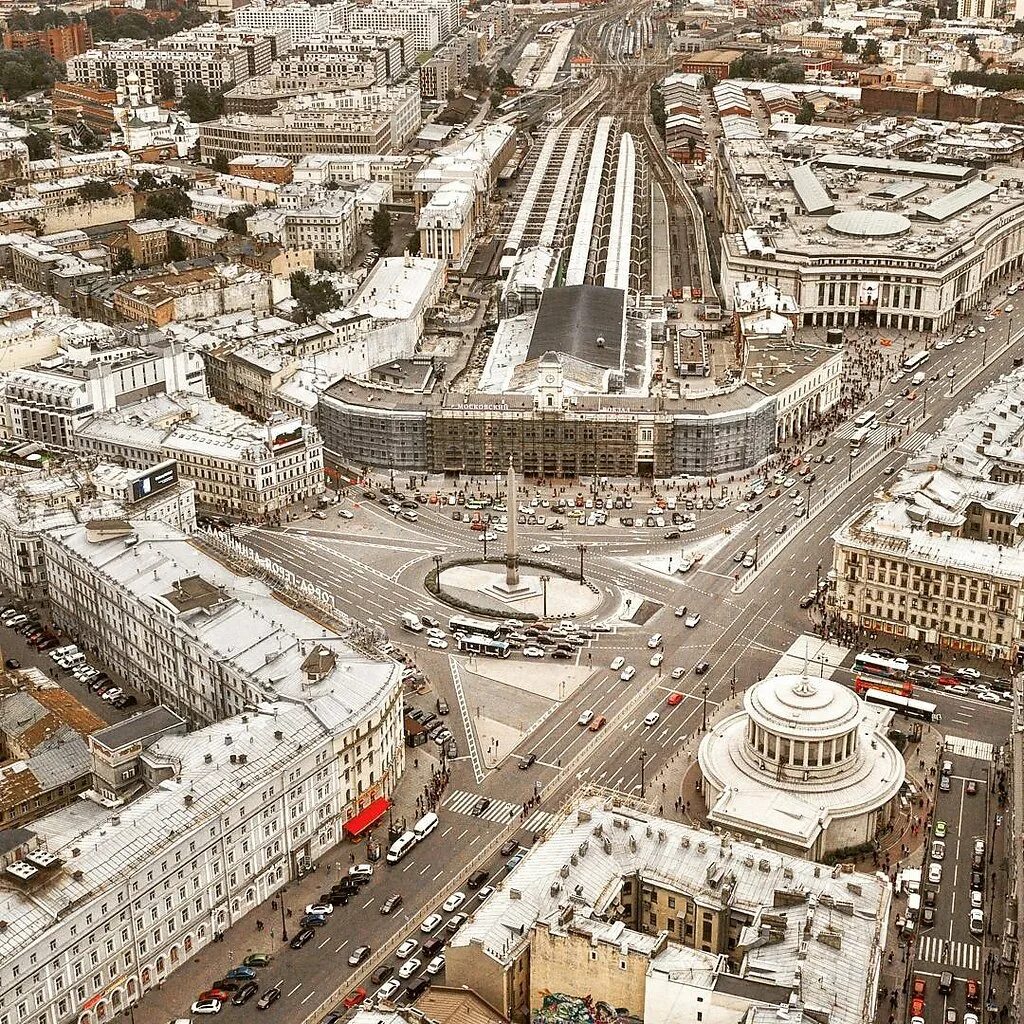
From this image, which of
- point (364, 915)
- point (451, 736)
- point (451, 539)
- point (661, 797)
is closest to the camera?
point (364, 915)

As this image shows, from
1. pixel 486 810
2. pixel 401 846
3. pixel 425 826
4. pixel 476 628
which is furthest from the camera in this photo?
pixel 476 628

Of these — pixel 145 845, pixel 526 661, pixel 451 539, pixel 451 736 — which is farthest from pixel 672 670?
pixel 145 845

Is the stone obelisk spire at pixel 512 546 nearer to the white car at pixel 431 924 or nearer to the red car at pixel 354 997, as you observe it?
the white car at pixel 431 924

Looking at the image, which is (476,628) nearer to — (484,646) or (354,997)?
(484,646)

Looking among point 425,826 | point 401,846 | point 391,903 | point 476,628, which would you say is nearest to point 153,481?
point 476,628

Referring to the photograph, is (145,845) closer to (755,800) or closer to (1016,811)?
(755,800)
